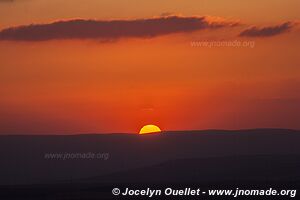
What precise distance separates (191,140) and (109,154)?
50.5 feet

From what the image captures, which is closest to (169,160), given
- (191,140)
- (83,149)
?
(191,140)

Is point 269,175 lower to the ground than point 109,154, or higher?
lower

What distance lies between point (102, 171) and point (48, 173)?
968cm

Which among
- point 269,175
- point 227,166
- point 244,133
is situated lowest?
point 269,175

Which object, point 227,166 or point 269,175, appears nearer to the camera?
point 269,175

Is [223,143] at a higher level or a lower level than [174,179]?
higher

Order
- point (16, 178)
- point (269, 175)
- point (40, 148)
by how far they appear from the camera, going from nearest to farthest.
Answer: point (269, 175) < point (16, 178) < point (40, 148)

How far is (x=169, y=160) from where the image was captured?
154750 mm

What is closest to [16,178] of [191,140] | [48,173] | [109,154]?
[48,173]

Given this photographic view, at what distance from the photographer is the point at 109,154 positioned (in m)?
160

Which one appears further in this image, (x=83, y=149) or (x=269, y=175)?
(x=83, y=149)

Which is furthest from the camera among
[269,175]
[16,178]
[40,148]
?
[40,148]

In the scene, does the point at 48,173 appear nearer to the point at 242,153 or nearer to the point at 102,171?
the point at 102,171

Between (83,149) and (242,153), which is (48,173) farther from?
(242,153)
